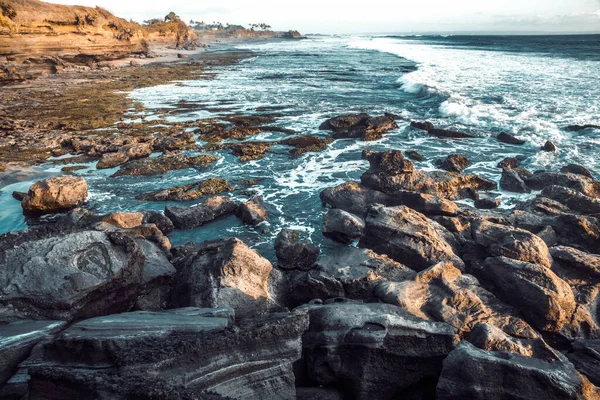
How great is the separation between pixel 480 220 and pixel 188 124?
16.8 metres

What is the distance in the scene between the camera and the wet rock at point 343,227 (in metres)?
9.99

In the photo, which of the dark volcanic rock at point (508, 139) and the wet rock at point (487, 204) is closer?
the wet rock at point (487, 204)

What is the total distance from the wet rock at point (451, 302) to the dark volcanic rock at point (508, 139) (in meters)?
13.6

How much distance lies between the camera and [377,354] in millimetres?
4816

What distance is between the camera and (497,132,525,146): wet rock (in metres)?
18.0

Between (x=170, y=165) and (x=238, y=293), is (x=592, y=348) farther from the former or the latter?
(x=170, y=165)

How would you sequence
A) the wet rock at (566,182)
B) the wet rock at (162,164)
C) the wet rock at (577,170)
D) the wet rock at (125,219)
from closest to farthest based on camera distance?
the wet rock at (125,219) → the wet rock at (566,182) → the wet rock at (577,170) → the wet rock at (162,164)

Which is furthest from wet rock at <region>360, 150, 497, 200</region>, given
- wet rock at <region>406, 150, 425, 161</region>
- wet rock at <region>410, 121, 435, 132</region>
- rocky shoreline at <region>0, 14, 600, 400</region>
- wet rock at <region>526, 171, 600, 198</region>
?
wet rock at <region>410, 121, 435, 132</region>

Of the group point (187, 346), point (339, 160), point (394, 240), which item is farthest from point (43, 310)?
point (339, 160)

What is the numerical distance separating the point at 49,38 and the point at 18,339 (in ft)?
210

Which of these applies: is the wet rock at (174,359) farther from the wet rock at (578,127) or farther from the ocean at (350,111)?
the wet rock at (578,127)

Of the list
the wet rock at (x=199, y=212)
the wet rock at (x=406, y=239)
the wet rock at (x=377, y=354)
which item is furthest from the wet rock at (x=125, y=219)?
the wet rock at (x=377, y=354)

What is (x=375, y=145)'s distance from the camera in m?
18.5

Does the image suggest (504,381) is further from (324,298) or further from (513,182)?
(513,182)
